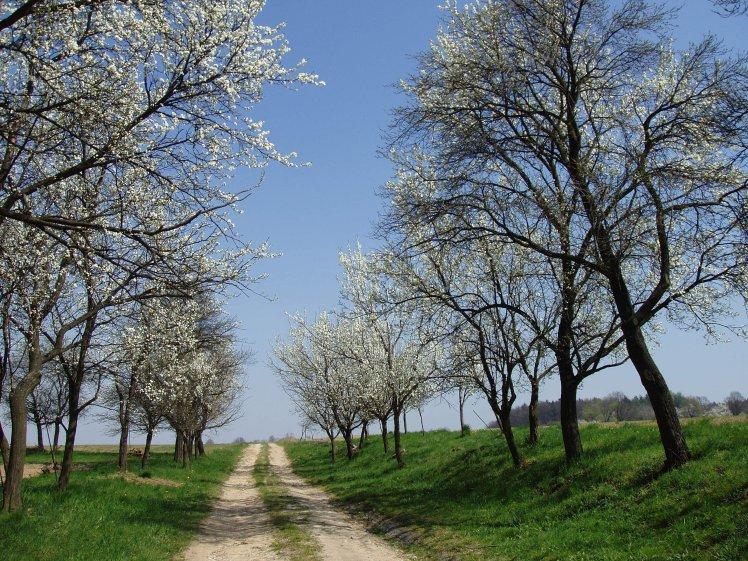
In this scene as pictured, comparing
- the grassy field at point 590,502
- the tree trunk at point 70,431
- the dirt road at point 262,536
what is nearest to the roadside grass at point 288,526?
the dirt road at point 262,536

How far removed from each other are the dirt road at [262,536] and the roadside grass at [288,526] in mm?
183

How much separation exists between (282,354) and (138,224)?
35.1m

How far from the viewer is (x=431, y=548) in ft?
36.6

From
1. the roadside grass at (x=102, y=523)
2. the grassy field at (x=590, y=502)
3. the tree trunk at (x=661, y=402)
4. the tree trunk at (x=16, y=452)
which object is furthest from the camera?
the tree trunk at (x=16, y=452)

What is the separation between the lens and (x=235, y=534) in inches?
536

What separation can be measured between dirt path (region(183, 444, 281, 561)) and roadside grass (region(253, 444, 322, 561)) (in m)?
0.23

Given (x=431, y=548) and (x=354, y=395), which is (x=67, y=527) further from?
(x=354, y=395)

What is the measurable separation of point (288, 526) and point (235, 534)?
1.34m

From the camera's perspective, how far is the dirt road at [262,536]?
36.4 feet

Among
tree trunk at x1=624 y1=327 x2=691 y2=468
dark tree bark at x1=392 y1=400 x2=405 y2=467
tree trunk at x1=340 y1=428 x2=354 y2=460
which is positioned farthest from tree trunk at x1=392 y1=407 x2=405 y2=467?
tree trunk at x1=624 y1=327 x2=691 y2=468

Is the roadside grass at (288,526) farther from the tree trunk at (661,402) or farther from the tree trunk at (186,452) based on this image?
the tree trunk at (186,452)

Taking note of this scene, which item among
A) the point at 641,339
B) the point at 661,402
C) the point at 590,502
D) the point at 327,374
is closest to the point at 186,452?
the point at 327,374

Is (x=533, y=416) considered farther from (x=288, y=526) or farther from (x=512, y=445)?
(x=288, y=526)

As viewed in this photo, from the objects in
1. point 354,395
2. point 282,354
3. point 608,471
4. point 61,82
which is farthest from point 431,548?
point 282,354
